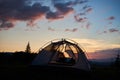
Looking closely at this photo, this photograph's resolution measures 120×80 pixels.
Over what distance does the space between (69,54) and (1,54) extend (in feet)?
Result: 66.2

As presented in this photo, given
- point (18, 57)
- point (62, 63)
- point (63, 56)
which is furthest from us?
point (18, 57)

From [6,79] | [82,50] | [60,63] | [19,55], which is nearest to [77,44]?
[82,50]

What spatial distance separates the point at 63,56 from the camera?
20141 millimetres

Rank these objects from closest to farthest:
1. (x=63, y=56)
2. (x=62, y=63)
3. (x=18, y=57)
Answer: (x=62, y=63), (x=63, y=56), (x=18, y=57)

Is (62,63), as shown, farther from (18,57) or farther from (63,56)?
(18,57)

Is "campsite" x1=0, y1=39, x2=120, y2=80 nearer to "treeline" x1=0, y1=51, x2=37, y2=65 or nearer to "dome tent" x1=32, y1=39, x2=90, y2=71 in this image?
"dome tent" x1=32, y1=39, x2=90, y2=71

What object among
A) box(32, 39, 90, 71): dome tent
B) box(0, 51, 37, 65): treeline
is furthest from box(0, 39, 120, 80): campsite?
box(0, 51, 37, 65): treeline

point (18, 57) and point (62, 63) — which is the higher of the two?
point (18, 57)

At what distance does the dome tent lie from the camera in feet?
58.2

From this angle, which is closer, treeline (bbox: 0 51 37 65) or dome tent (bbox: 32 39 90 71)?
dome tent (bbox: 32 39 90 71)

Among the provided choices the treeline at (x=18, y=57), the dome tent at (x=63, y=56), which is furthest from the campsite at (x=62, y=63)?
the treeline at (x=18, y=57)

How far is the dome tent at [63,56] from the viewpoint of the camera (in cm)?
1775

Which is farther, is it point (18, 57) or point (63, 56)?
point (18, 57)

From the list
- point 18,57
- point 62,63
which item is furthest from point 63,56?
point 18,57
